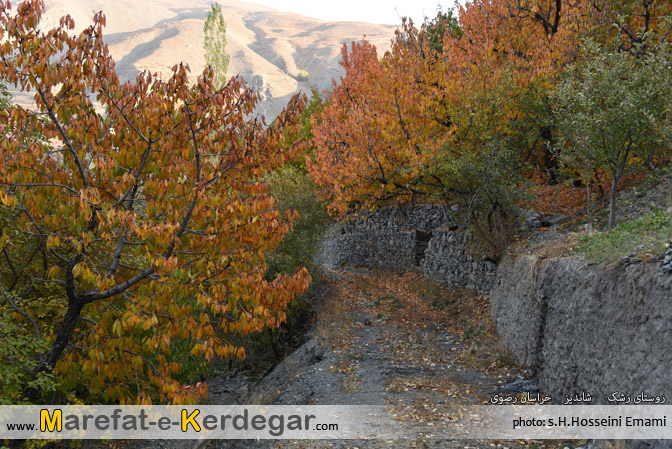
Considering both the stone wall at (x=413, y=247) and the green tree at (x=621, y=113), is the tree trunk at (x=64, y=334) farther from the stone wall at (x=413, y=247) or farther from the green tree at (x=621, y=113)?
the stone wall at (x=413, y=247)

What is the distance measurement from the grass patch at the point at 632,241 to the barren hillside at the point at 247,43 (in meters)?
72.2

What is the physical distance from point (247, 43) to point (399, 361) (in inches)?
5290

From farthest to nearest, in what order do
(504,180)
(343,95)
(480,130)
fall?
(343,95) < (480,130) < (504,180)

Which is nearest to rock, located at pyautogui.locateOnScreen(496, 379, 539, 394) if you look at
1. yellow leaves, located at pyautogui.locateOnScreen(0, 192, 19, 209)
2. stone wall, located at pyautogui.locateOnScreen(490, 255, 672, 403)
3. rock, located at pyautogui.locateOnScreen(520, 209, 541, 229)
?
stone wall, located at pyautogui.locateOnScreen(490, 255, 672, 403)

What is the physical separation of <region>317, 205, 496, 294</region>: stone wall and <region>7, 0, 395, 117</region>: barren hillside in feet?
183

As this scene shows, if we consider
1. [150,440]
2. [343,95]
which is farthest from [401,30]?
[150,440]

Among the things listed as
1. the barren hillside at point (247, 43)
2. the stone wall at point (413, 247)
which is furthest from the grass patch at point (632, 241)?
the barren hillside at point (247, 43)

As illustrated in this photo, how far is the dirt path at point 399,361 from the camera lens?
781 centimetres

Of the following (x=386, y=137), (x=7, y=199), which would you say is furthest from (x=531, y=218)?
(x=7, y=199)

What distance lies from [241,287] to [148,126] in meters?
2.48

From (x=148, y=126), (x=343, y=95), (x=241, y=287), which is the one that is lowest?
(x=241, y=287)

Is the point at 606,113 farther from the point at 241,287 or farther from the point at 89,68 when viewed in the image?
the point at 89,68

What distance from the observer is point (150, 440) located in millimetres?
9953

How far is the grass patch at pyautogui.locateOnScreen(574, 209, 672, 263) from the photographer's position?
5567 millimetres
